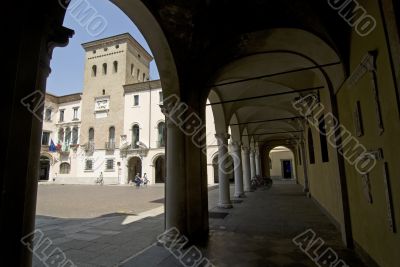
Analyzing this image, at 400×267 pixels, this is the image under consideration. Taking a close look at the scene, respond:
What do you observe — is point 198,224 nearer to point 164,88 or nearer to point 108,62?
point 164,88

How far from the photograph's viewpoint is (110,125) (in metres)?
29.6

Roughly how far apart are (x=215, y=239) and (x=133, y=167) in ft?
83.2

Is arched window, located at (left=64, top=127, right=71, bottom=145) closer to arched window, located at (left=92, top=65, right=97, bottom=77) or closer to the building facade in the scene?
the building facade

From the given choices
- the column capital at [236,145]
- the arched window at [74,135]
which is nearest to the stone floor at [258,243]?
the column capital at [236,145]

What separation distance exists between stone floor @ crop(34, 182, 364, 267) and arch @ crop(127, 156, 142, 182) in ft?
68.7

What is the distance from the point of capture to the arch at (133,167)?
28.3m

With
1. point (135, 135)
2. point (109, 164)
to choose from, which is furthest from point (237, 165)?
point (109, 164)

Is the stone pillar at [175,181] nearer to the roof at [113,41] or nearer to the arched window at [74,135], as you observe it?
the roof at [113,41]

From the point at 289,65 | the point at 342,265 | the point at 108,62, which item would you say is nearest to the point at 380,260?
the point at 342,265

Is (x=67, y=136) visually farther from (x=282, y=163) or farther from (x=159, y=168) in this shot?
(x=282, y=163)

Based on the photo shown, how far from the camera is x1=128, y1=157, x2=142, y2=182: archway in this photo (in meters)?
28.3

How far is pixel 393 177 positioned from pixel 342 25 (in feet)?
9.12

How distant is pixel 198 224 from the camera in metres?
5.27

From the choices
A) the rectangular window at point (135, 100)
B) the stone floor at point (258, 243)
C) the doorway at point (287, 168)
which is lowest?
the stone floor at point (258, 243)
